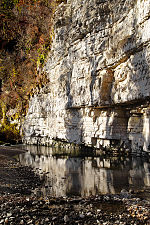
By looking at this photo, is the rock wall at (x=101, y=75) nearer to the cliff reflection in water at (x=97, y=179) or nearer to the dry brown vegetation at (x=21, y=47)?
the cliff reflection in water at (x=97, y=179)

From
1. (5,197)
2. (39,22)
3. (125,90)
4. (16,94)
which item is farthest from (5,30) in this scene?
(5,197)

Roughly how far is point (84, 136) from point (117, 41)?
7159mm

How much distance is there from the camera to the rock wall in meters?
11.3

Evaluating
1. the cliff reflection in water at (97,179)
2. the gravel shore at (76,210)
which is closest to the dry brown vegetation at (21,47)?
the cliff reflection in water at (97,179)

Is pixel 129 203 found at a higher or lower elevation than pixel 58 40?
lower

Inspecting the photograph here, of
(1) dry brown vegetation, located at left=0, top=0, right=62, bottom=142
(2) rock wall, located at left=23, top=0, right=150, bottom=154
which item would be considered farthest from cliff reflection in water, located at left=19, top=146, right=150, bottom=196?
(1) dry brown vegetation, located at left=0, top=0, right=62, bottom=142

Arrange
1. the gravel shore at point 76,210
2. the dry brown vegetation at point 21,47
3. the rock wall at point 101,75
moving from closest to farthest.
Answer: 1. the gravel shore at point 76,210
2. the rock wall at point 101,75
3. the dry brown vegetation at point 21,47

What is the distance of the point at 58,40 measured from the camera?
65.5ft

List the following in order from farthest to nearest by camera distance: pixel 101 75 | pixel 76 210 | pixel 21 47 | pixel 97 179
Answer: pixel 21 47 < pixel 101 75 < pixel 97 179 < pixel 76 210

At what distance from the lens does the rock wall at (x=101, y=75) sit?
11273 mm

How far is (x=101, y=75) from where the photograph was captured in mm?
14117

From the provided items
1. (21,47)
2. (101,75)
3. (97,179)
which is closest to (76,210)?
(97,179)

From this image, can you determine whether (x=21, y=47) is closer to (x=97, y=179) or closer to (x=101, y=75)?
(x=101, y=75)

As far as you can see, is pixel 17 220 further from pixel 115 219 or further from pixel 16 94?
pixel 16 94
